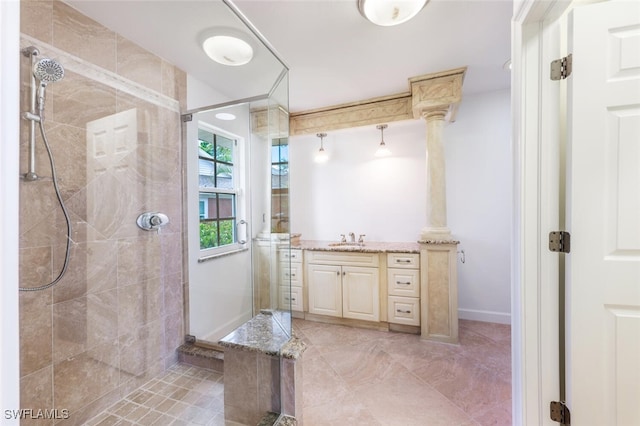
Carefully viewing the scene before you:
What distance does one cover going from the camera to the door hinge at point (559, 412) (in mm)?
1106

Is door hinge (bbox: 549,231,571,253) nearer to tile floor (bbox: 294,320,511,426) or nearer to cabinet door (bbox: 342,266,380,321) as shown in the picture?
tile floor (bbox: 294,320,511,426)

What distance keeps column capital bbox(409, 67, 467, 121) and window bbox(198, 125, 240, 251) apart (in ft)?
5.70

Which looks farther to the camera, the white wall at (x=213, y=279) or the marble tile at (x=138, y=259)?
the white wall at (x=213, y=279)

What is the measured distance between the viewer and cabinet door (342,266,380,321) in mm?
2711

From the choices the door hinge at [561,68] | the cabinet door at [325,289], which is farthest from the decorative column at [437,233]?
the door hinge at [561,68]

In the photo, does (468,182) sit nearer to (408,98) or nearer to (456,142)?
(456,142)

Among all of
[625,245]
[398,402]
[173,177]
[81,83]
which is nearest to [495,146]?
[625,245]

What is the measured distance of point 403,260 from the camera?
261 cm

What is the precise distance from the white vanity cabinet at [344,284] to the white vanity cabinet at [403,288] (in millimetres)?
136

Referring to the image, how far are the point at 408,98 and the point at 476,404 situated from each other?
8.57 feet

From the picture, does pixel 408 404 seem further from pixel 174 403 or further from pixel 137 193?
pixel 137 193

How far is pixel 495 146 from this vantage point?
110 inches

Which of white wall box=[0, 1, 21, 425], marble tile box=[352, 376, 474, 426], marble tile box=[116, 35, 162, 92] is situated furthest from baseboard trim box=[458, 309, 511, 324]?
marble tile box=[116, 35, 162, 92]

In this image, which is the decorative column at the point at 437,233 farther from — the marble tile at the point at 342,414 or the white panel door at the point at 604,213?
the white panel door at the point at 604,213
